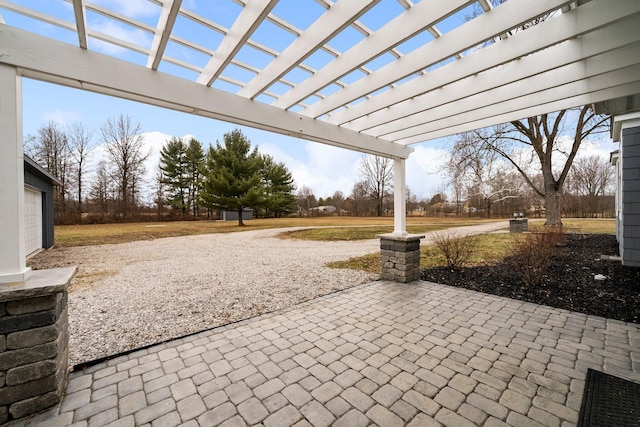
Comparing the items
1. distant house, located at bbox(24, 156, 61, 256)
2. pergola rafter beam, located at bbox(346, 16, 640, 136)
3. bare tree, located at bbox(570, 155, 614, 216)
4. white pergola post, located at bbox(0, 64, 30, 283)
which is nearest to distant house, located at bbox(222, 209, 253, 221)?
distant house, located at bbox(24, 156, 61, 256)

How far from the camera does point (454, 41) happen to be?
8.27 ft

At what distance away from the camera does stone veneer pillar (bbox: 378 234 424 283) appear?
5047 millimetres

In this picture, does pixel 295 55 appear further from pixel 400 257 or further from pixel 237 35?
pixel 400 257

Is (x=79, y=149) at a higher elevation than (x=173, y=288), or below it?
higher

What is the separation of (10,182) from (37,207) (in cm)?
1018

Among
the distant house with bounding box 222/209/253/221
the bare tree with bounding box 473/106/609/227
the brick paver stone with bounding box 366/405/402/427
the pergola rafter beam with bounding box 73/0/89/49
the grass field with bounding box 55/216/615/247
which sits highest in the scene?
the bare tree with bounding box 473/106/609/227

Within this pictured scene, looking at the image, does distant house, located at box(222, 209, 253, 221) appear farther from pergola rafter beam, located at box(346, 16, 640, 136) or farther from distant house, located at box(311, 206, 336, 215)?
pergola rafter beam, located at box(346, 16, 640, 136)

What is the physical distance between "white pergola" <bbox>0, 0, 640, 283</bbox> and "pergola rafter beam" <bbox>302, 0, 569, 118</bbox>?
0.01 metres

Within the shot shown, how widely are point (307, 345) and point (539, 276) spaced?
4.52 m

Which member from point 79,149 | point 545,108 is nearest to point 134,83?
point 545,108

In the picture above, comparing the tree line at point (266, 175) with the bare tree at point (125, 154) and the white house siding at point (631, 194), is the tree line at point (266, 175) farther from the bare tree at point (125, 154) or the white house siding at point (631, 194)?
the white house siding at point (631, 194)

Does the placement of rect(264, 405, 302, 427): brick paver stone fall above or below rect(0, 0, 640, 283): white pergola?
below

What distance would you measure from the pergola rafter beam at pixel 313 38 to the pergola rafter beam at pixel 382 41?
456 millimetres

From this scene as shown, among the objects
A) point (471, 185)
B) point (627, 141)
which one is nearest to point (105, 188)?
point (471, 185)
